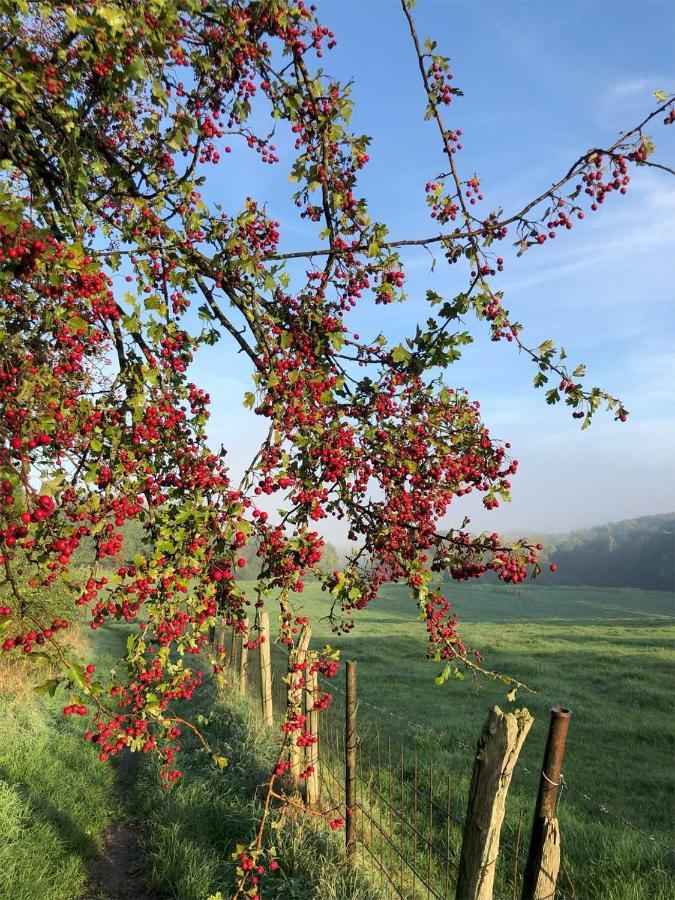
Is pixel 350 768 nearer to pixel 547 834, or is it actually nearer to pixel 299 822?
pixel 299 822

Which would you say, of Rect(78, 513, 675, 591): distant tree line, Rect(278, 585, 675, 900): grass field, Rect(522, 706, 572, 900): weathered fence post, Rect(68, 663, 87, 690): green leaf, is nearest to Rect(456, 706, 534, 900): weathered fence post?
Rect(522, 706, 572, 900): weathered fence post

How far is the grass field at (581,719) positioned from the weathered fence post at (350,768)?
1.67m

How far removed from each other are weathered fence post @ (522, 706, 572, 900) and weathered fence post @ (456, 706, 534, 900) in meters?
0.19

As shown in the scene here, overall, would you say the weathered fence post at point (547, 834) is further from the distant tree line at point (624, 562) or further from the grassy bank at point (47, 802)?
the distant tree line at point (624, 562)

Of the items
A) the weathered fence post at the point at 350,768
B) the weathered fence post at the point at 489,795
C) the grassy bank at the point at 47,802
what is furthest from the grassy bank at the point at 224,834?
the weathered fence post at the point at 489,795

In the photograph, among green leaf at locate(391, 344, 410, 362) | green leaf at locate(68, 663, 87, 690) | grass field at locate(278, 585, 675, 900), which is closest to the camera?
green leaf at locate(68, 663, 87, 690)

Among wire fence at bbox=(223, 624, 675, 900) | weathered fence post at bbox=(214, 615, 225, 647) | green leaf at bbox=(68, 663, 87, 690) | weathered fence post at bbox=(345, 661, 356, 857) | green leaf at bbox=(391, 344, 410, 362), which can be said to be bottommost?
wire fence at bbox=(223, 624, 675, 900)

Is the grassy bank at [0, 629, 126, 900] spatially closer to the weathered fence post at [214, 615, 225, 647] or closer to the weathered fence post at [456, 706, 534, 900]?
the weathered fence post at [214, 615, 225, 647]

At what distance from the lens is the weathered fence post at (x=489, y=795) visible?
3.58 meters

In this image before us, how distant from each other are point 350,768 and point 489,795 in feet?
9.30

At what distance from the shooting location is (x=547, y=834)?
3.37 meters

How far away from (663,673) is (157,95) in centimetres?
2218

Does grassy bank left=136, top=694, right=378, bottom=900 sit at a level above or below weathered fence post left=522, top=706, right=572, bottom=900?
below

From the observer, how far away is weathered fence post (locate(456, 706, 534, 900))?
358 centimetres
